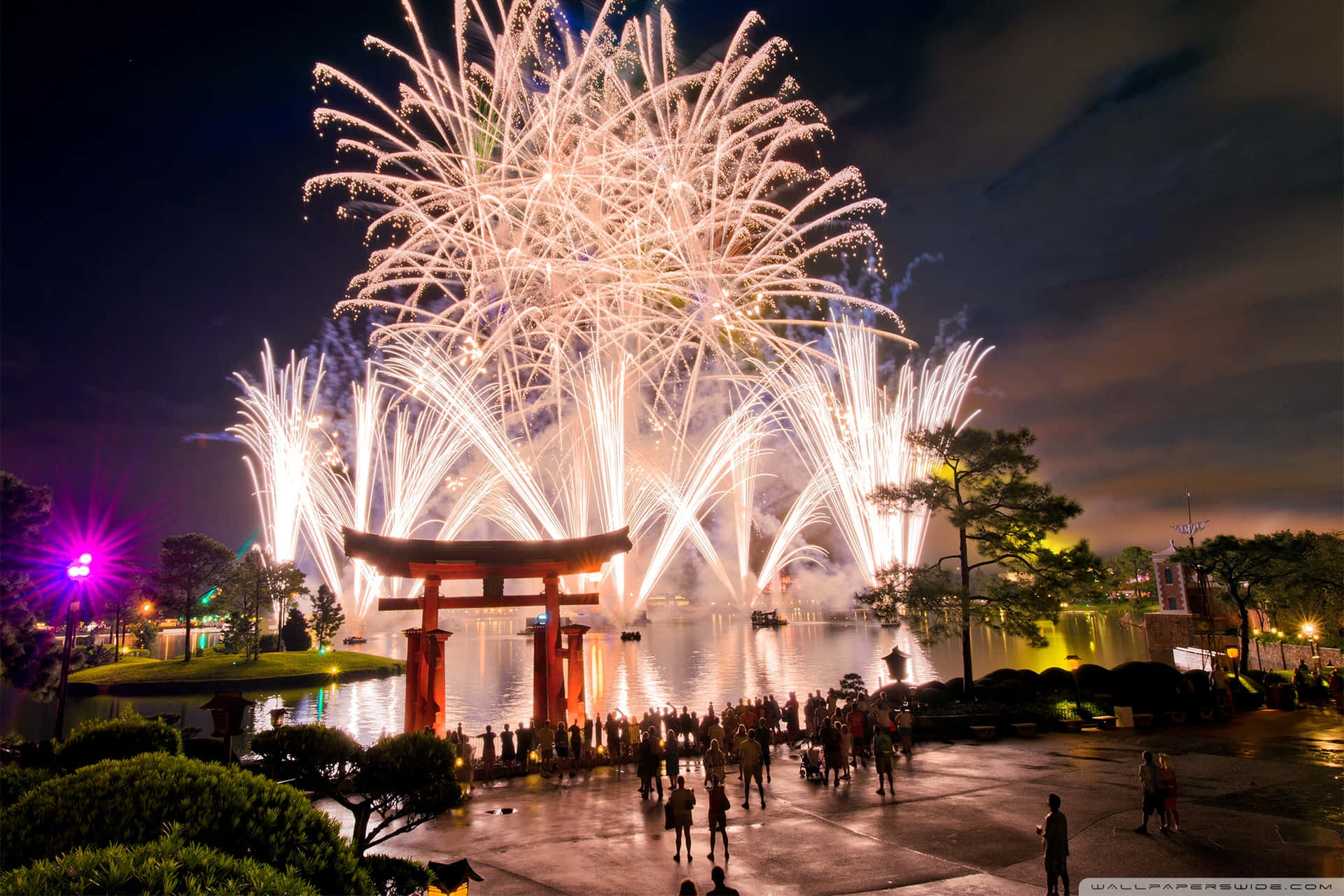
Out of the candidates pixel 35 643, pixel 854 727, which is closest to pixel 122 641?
pixel 35 643

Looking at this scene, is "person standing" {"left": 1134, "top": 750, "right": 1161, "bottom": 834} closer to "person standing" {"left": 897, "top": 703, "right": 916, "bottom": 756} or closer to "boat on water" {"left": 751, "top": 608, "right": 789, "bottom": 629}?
"person standing" {"left": 897, "top": 703, "right": 916, "bottom": 756}

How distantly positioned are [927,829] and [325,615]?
225 ft

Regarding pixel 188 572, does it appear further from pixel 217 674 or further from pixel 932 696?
pixel 932 696

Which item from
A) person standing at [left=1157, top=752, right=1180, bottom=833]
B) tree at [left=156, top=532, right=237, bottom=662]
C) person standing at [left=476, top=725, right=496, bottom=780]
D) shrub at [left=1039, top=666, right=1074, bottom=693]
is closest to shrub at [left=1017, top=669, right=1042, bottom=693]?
shrub at [left=1039, top=666, right=1074, bottom=693]

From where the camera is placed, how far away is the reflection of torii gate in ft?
66.9

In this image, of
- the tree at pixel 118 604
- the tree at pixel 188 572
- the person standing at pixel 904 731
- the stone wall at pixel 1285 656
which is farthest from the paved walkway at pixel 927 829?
the tree at pixel 118 604

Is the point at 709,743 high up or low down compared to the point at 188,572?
down

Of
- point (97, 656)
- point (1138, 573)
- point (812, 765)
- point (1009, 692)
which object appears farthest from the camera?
point (1138, 573)

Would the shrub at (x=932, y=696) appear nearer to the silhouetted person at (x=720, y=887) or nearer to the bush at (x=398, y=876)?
the silhouetted person at (x=720, y=887)

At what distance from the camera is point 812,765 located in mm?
16156

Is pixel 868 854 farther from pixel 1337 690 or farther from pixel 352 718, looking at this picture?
pixel 352 718

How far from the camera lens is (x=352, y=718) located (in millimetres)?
37312

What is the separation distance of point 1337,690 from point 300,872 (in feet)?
109

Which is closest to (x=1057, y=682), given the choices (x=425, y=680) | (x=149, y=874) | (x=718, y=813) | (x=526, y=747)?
(x=526, y=747)
